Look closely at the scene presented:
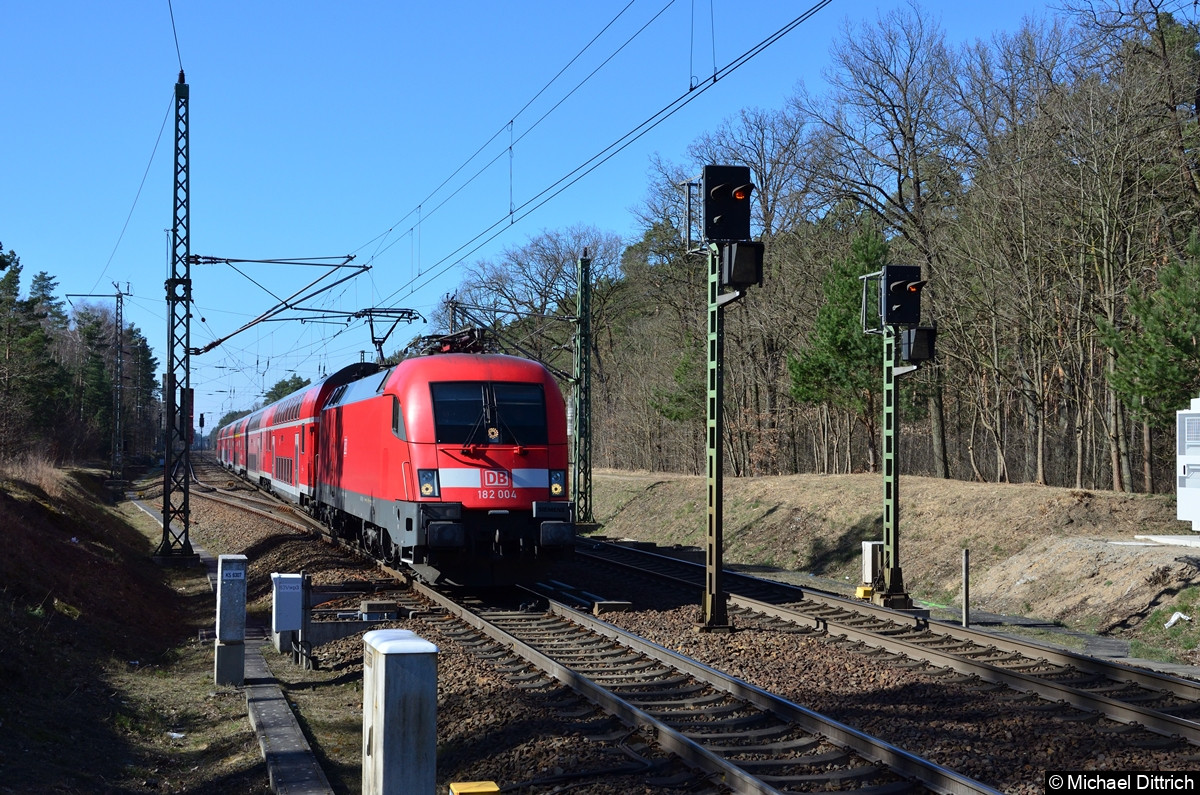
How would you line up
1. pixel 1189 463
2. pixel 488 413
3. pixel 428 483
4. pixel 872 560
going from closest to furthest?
pixel 428 483, pixel 488 413, pixel 872 560, pixel 1189 463

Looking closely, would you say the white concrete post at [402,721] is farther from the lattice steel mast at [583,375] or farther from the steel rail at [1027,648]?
the lattice steel mast at [583,375]

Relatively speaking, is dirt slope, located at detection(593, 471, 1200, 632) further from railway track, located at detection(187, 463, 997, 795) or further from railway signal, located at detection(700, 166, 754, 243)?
railway signal, located at detection(700, 166, 754, 243)

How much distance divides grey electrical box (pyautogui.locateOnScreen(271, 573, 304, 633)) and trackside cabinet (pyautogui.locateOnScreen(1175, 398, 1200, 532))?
13230 mm

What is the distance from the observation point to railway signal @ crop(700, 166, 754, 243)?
12.4m

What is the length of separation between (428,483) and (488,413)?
127 cm

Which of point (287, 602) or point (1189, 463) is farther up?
point (1189, 463)

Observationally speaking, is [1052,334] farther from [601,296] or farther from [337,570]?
[601,296]

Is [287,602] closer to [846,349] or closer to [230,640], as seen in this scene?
[230,640]

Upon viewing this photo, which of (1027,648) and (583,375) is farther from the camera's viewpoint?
(583,375)

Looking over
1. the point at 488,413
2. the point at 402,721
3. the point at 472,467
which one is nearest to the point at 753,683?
the point at 402,721

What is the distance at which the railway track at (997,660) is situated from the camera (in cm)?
834

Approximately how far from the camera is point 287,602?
11.3 m

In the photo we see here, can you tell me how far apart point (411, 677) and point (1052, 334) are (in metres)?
26.0

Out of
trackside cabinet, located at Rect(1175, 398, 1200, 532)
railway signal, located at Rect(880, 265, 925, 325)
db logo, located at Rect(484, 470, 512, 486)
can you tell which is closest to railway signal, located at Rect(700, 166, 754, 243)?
railway signal, located at Rect(880, 265, 925, 325)
